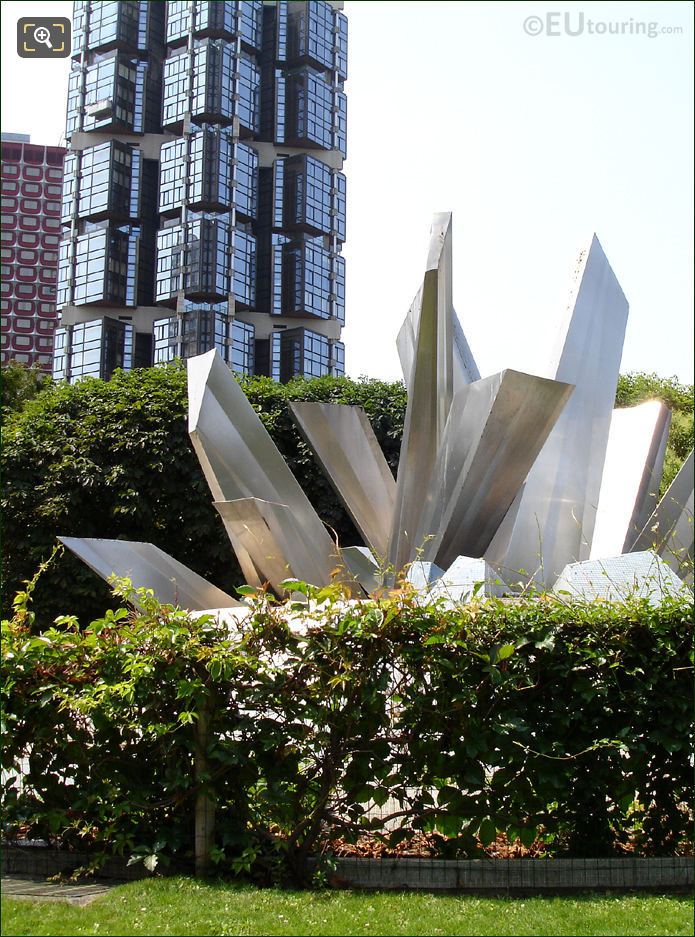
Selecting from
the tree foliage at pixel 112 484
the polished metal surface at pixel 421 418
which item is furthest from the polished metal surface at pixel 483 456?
the tree foliage at pixel 112 484

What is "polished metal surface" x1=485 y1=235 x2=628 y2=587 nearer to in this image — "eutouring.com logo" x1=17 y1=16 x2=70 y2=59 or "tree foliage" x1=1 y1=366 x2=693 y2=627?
"eutouring.com logo" x1=17 y1=16 x2=70 y2=59

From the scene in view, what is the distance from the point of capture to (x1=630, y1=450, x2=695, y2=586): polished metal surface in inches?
305

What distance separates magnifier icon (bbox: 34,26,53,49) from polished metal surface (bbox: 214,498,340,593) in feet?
10.0

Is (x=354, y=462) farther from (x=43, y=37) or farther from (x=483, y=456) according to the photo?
(x=43, y=37)

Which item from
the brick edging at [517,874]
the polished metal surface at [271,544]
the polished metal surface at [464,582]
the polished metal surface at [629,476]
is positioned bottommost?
the brick edging at [517,874]

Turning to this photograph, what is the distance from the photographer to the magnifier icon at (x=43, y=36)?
5324mm

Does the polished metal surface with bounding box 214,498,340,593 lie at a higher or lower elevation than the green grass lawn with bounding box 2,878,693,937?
higher

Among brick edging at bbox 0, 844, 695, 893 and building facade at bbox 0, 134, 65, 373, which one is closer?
brick edging at bbox 0, 844, 695, 893

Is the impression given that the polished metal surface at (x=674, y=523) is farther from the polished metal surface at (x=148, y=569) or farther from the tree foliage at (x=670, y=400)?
the tree foliage at (x=670, y=400)

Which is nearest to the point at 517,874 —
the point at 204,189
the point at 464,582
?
the point at 464,582

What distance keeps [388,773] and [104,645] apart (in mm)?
1607

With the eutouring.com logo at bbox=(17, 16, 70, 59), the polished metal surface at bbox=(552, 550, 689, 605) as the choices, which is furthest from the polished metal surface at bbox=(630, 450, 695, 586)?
the eutouring.com logo at bbox=(17, 16, 70, 59)

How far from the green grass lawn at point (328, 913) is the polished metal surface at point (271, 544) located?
257 cm

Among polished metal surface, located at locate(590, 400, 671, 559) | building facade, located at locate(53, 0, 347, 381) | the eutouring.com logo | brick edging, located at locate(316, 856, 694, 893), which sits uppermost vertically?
building facade, located at locate(53, 0, 347, 381)
